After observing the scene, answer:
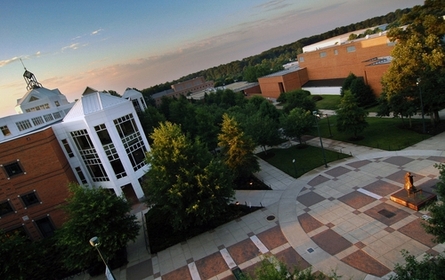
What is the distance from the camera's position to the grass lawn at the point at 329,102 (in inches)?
1994

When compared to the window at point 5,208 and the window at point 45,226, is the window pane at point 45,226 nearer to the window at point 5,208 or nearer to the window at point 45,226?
the window at point 45,226

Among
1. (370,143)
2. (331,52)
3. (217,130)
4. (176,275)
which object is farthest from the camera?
(331,52)

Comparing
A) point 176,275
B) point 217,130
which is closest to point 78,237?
point 176,275

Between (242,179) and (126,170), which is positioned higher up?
(126,170)

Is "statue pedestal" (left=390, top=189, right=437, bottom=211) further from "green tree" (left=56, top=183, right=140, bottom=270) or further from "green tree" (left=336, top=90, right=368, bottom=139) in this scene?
"green tree" (left=56, top=183, right=140, bottom=270)

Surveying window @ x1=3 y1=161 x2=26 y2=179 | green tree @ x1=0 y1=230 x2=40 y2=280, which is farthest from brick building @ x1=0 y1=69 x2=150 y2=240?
green tree @ x1=0 y1=230 x2=40 y2=280

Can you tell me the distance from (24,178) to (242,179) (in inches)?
819

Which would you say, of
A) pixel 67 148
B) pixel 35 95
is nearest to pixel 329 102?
pixel 67 148

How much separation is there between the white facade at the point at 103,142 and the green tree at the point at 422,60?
2887 cm

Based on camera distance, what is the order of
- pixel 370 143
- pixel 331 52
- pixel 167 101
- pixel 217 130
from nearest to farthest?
pixel 370 143 < pixel 217 130 < pixel 331 52 < pixel 167 101

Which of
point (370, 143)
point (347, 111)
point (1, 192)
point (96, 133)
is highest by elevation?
point (96, 133)

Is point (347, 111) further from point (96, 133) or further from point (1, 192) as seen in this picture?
point (1, 192)

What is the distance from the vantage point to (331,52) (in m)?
61.6

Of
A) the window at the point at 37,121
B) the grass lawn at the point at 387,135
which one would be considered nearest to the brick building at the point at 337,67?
the grass lawn at the point at 387,135
